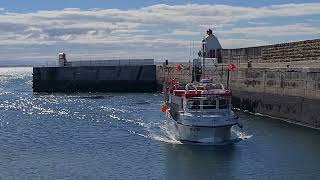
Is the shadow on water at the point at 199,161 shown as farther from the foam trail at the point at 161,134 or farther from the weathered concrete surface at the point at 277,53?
the weathered concrete surface at the point at 277,53

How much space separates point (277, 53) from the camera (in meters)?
70.4

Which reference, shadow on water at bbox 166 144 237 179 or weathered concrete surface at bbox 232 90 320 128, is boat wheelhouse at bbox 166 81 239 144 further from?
weathered concrete surface at bbox 232 90 320 128

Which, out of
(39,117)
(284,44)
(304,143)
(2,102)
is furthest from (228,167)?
(2,102)

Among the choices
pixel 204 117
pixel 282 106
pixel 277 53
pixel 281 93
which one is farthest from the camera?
pixel 277 53

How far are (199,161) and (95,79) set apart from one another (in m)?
62.8

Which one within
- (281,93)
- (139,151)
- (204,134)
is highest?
(281,93)

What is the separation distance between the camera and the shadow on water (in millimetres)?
32312

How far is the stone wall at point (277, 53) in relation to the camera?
6131cm

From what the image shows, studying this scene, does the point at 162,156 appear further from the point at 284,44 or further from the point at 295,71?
the point at 284,44

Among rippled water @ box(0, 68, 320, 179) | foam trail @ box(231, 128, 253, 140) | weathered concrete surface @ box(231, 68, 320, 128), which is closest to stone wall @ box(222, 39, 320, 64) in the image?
weathered concrete surface @ box(231, 68, 320, 128)

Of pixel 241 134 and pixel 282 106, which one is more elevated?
pixel 282 106

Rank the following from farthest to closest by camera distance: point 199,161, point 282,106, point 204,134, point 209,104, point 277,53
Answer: point 277,53 → point 282,106 → point 209,104 → point 204,134 → point 199,161

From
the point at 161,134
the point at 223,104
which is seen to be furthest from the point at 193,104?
the point at 161,134

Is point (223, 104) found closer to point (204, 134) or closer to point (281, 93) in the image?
point (204, 134)
